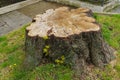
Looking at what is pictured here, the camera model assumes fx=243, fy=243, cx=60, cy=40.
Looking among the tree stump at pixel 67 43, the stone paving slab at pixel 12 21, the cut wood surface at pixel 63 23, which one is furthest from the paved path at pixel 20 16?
the tree stump at pixel 67 43

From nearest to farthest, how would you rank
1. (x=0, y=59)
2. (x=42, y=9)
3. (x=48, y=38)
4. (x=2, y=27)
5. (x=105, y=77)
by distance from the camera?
(x=48, y=38) → (x=105, y=77) → (x=0, y=59) → (x=2, y=27) → (x=42, y=9)

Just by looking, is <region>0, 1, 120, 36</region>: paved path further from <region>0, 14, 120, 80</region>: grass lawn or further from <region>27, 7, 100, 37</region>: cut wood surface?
<region>27, 7, 100, 37</region>: cut wood surface

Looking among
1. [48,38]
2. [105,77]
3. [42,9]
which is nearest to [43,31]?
[48,38]

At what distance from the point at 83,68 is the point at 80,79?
191 millimetres

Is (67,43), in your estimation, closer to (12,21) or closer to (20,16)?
(12,21)

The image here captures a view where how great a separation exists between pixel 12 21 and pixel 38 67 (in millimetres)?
3204

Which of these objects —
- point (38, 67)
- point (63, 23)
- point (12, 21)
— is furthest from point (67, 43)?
point (12, 21)

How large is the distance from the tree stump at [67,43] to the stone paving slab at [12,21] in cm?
237

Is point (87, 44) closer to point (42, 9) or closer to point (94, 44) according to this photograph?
point (94, 44)

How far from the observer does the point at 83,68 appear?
404 centimetres

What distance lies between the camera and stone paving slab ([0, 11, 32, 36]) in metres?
6.52

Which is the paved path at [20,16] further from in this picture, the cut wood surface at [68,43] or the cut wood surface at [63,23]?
the cut wood surface at [68,43]

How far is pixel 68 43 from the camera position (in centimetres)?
377

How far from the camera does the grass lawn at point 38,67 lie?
3.98 metres
